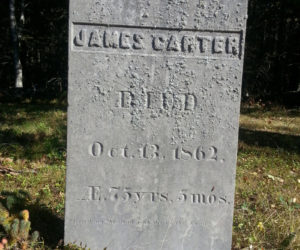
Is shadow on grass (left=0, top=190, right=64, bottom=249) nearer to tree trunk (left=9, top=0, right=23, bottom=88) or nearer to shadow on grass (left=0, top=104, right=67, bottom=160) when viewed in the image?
shadow on grass (left=0, top=104, right=67, bottom=160)

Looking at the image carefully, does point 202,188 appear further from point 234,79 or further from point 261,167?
point 261,167

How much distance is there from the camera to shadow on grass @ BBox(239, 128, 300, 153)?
6656 millimetres

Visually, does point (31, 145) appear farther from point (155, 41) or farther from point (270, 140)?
point (270, 140)

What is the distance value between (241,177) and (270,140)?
2282mm

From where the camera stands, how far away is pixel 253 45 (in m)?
14.7

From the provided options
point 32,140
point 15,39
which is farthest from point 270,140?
point 15,39

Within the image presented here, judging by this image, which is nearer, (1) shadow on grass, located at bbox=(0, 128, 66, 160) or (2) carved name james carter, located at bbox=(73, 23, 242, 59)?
(2) carved name james carter, located at bbox=(73, 23, 242, 59)

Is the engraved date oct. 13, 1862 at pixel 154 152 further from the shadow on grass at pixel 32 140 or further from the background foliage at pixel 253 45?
the background foliage at pixel 253 45

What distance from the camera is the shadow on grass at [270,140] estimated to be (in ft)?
21.8

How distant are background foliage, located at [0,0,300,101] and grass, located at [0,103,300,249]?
586 centimetres

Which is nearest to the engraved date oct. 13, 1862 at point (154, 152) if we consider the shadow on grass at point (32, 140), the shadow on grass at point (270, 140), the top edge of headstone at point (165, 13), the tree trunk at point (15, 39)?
the top edge of headstone at point (165, 13)

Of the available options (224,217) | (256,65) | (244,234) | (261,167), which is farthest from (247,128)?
(256,65)

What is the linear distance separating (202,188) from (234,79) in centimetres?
82

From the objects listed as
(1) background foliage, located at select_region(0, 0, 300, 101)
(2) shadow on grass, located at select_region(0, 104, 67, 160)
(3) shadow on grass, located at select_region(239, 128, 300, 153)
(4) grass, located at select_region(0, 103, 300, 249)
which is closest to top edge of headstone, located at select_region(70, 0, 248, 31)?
(4) grass, located at select_region(0, 103, 300, 249)
